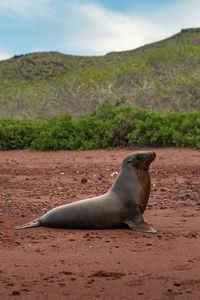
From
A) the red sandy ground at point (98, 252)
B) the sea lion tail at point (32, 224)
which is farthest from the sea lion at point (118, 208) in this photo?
the red sandy ground at point (98, 252)

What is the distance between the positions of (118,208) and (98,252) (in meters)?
1.05

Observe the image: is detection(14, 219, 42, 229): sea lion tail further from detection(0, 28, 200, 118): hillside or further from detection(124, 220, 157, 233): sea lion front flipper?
detection(0, 28, 200, 118): hillside

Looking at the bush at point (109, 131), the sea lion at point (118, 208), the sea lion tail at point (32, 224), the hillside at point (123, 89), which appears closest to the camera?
the sea lion at point (118, 208)

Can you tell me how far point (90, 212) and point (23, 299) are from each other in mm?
2172

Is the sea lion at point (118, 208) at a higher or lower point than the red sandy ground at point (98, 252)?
higher

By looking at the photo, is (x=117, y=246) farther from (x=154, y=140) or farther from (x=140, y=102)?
(x=140, y=102)

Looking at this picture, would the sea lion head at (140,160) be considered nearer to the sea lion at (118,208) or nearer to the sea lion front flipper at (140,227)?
the sea lion at (118,208)

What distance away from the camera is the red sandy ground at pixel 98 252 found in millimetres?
3195

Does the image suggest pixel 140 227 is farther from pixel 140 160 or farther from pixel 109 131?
pixel 109 131

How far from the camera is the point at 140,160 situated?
17.6ft

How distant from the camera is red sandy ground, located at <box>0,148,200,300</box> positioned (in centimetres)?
320

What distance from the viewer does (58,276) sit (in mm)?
3480

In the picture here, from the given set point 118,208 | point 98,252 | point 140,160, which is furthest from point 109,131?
point 98,252

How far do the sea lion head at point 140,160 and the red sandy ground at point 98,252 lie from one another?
824 millimetres
